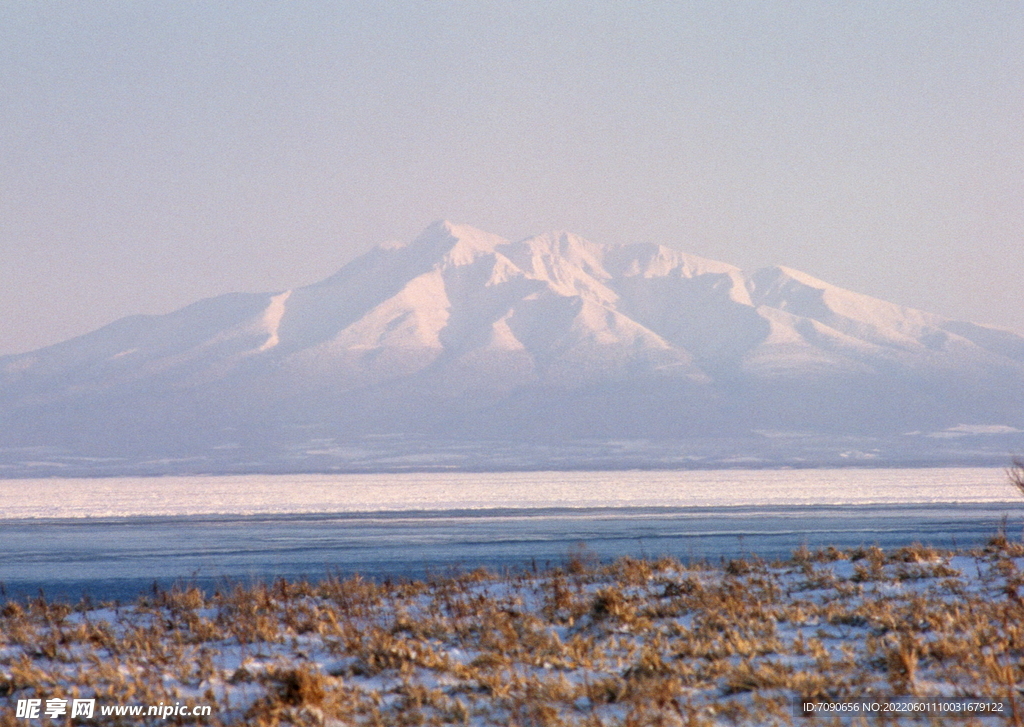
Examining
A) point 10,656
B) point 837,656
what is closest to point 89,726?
point 10,656

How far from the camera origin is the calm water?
26.0 metres

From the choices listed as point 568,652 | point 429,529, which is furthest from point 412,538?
point 568,652

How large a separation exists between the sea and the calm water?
70 mm

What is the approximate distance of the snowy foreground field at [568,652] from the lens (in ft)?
30.1

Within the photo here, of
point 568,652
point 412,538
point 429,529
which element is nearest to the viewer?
point 568,652

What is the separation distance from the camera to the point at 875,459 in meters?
153

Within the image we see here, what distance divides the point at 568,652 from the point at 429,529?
28375 mm

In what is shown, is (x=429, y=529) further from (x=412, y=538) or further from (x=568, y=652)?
(x=568, y=652)

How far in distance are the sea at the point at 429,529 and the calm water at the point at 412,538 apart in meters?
0.07

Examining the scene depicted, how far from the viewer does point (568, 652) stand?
35.6 ft

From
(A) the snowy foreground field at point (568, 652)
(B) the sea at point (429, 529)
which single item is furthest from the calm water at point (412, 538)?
(A) the snowy foreground field at point (568, 652)

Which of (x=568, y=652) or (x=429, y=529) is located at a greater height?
(x=568, y=652)

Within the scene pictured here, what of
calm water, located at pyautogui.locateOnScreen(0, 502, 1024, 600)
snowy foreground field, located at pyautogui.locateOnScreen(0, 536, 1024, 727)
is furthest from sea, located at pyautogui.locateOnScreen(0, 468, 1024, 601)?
snowy foreground field, located at pyautogui.locateOnScreen(0, 536, 1024, 727)

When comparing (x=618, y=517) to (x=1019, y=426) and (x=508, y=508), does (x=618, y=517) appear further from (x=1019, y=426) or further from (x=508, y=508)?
(x=1019, y=426)
